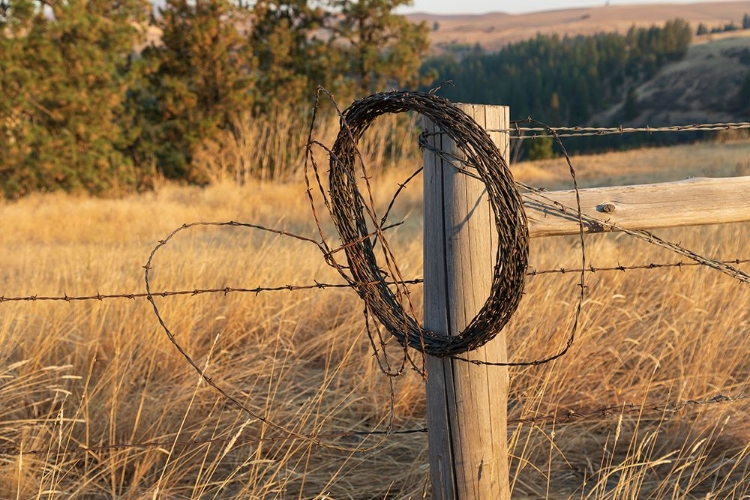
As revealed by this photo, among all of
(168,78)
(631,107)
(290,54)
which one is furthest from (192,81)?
(631,107)

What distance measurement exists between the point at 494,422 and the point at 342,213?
29.2 inches

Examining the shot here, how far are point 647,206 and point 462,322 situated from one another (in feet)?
2.36

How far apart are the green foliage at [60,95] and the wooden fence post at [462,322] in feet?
36.4

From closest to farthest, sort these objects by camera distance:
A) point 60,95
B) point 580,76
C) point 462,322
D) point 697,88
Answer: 1. point 462,322
2. point 60,95
3. point 697,88
4. point 580,76

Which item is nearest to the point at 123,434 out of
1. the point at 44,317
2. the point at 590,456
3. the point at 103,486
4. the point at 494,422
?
the point at 103,486

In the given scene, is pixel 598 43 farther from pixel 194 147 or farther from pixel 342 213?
pixel 342 213

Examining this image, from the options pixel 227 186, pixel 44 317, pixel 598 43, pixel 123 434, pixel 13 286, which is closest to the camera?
pixel 123 434

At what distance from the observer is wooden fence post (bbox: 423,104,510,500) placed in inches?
70.7

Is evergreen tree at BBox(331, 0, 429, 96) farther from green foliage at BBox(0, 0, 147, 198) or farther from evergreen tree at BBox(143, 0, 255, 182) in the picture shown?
green foliage at BBox(0, 0, 147, 198)

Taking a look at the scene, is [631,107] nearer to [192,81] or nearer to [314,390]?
[192,81]

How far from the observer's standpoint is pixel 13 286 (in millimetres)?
4637

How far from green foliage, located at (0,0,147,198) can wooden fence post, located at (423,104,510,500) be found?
436 inches

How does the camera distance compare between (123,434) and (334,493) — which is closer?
(334,493)

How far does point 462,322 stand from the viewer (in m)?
1.84
